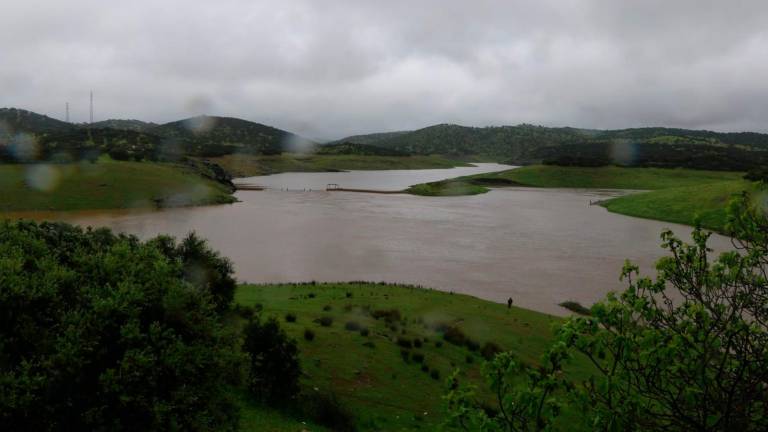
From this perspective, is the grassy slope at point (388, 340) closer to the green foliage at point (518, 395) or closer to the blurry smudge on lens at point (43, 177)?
the green foliage at point (518, 395)

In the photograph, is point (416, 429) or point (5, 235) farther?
point (416, 429)

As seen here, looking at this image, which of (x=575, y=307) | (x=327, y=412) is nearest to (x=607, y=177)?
(x=575, y=307)

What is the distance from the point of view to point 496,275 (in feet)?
133

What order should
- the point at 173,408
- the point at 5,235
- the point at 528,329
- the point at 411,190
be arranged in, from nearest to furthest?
the point at 173,408
the point at 5,235
the point at 528,329
the point at 411,190

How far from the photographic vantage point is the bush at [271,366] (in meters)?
14.4

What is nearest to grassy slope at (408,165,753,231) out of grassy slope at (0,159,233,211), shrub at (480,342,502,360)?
grassy slope at (0,159,233,211)

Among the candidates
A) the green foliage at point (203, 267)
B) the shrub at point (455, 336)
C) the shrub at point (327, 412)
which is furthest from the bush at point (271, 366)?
the shrub at point (455, 336)

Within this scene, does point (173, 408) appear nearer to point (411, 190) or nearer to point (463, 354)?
point (463, 354)

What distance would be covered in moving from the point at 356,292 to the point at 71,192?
69916 millimetres

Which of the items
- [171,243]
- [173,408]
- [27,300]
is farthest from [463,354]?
[27,300]

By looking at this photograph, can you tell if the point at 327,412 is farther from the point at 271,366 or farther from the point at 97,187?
the point at 97,187

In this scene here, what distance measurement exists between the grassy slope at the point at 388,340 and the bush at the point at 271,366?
0.89 metres

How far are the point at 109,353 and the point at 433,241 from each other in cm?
4737

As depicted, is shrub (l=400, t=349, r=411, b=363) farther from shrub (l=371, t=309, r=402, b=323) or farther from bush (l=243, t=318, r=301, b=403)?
bush (l=243, t=318, r=301, b=403)
